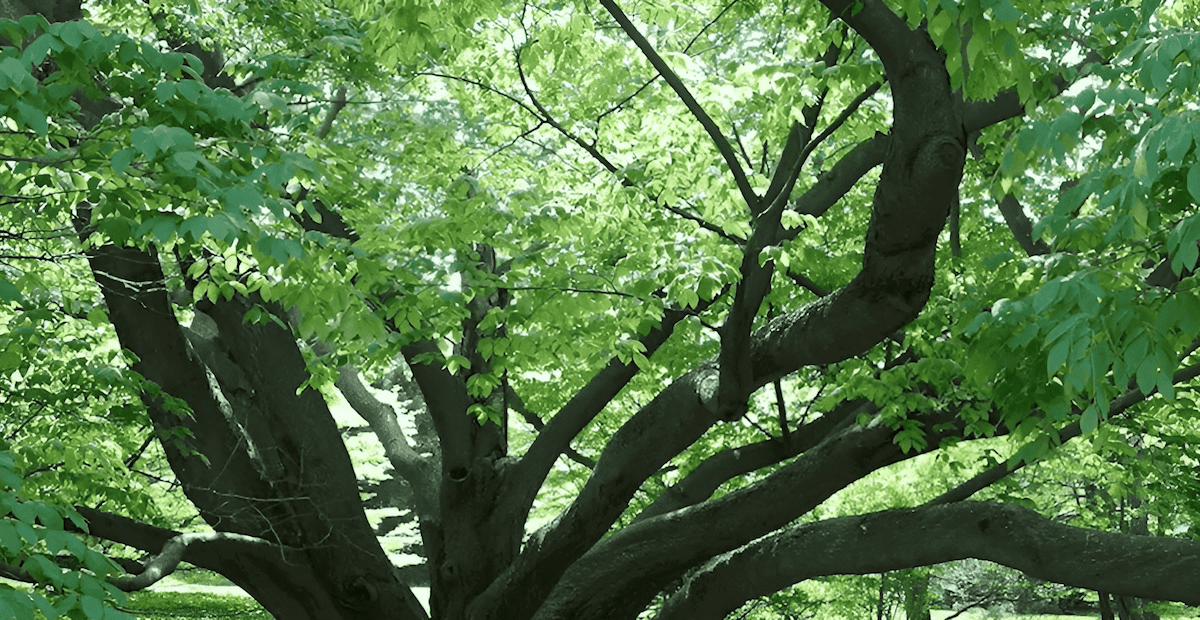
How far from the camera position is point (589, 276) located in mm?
6164

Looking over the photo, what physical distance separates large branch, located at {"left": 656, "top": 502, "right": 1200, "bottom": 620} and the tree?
22mm

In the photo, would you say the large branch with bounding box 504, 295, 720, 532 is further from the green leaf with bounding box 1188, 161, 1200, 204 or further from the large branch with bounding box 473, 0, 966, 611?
the green leaf with bounding box 1188, 161, 1200, 204

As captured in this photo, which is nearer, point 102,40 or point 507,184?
point 102,40

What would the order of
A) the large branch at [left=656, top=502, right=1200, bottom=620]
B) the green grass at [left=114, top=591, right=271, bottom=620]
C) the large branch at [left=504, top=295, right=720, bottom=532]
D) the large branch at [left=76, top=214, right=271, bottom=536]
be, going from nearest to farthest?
the large branch at [left=656, top=502, right=1200, bottom=620], the large branch at [left=76, top=214, right=271, bottom=536], the large branch at [left=504, top=295, right=720, bottom=532], the green grass at [left=114, top=591, right=271, bottom=620]

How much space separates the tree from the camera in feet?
12.6

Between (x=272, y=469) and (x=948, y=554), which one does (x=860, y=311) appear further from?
(x=272, y=469)

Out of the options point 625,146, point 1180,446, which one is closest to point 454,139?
point 625,146

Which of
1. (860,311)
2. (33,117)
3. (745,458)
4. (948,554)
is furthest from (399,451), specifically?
(33,117)

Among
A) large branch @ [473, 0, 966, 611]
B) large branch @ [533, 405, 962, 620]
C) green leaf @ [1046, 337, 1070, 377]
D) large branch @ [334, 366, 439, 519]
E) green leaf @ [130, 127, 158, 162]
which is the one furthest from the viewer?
large branch @ [334, 366, 439, 519]

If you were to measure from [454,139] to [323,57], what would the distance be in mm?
1128

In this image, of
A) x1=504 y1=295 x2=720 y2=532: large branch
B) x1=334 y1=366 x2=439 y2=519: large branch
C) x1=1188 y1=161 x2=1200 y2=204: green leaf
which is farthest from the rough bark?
x1=1188 y1=161 x2=1200 y2=204: green leaf

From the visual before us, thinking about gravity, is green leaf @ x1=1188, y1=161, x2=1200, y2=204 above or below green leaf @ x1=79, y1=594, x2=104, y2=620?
above

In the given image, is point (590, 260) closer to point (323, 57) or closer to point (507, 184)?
point (507, 184)

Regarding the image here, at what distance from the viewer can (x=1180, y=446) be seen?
27.1ft
